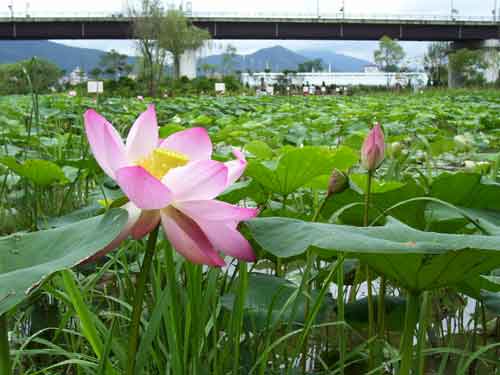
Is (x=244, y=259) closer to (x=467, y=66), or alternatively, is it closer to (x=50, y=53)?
(x=467, y=66)

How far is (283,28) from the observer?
3166 centimetres

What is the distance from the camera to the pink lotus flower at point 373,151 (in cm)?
71

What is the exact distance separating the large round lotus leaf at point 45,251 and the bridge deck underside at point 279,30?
30.8m

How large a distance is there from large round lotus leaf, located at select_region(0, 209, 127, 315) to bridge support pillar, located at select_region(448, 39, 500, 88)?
27.3m

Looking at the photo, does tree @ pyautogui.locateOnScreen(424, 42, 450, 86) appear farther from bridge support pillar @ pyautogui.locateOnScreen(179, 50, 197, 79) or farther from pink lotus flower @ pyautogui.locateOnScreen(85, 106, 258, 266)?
pink lotus flower @ pyautogui.locateOnScreen(85, 106, 258, 266)


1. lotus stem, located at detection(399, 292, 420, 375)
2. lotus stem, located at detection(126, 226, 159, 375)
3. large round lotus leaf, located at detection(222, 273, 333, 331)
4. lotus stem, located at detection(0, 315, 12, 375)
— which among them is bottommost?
large round lotus leaf, located at detection(222, 273, 333, 331)

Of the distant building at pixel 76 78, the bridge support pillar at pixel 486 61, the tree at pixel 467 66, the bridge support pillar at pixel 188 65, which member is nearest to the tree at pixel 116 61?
the bridge support pillar at pixel 188 65

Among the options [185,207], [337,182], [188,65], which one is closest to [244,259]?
[185,207]

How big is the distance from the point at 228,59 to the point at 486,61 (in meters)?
15.4

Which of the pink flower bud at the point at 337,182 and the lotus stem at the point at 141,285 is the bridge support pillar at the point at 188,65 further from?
the lotus stem at the point at 141,285

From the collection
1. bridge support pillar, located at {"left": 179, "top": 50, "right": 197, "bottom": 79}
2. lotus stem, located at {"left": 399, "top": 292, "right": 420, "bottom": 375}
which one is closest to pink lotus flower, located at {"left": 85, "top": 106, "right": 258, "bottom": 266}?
lotus stem, located at {"left": 399, "top": 292, "right": 420, "bottom": 375}

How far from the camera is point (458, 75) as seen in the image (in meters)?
28.4

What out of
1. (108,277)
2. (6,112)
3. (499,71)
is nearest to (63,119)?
(6,112)

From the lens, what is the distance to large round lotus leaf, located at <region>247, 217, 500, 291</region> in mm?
431
